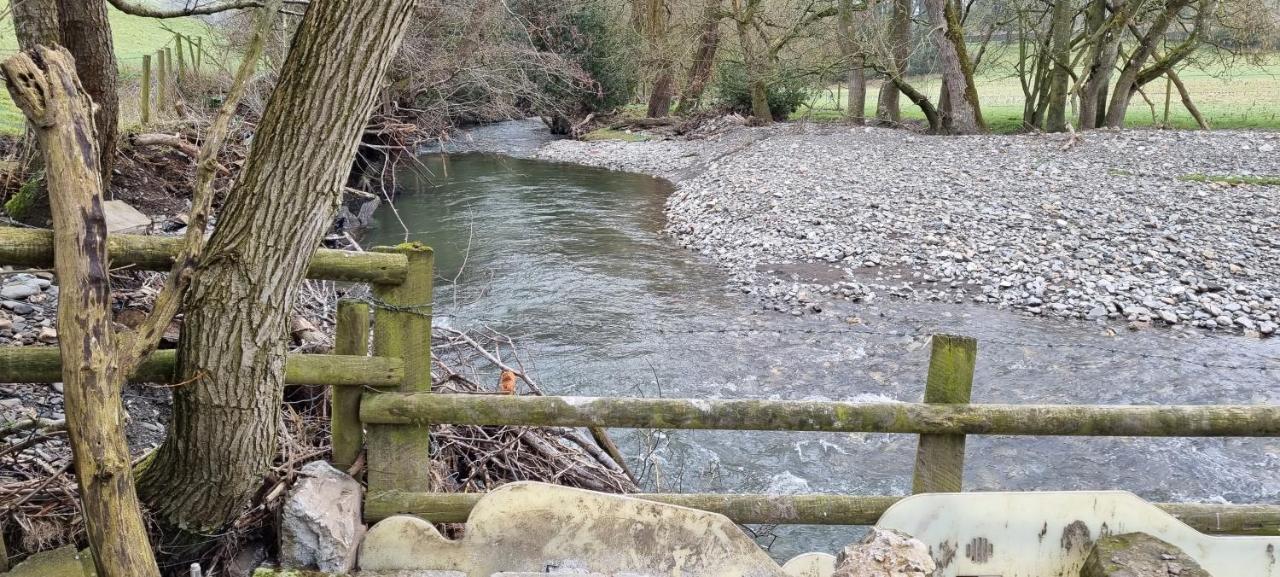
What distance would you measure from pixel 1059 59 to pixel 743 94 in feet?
35.2

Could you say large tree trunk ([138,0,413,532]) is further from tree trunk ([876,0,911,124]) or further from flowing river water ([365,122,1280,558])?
tree trunk ([876,0,911,124])

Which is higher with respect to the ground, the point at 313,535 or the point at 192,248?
the point at 192,248

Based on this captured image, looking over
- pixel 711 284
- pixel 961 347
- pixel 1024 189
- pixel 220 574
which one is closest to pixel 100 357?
pixel 220 574

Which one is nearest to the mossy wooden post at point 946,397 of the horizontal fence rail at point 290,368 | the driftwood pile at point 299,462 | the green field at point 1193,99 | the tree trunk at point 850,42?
the driftwood pile at point 299,462

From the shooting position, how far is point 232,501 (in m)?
3.42

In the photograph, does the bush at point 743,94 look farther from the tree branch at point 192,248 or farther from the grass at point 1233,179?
the tree branch at point 192,248

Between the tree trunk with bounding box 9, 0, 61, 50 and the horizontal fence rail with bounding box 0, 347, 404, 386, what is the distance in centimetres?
512

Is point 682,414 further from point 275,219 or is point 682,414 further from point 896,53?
point 896,53

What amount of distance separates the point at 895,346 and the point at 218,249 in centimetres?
810

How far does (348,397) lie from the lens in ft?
12.3

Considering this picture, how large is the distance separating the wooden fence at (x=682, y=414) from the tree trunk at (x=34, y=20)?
212 inches

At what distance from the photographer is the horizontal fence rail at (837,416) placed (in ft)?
11.9

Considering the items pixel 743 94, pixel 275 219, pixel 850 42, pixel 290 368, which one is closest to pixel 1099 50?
pixel 850 42

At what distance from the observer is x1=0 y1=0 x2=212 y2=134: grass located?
13578 millimetres
